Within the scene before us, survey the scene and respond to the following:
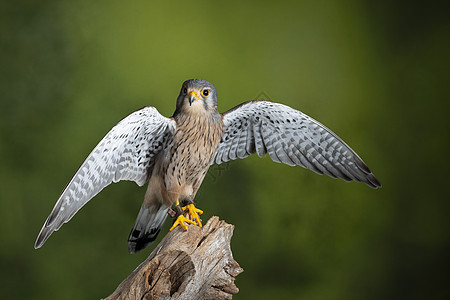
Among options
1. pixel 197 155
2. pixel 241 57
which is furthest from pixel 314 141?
pixel 241 57

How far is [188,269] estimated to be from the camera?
2.16 metres

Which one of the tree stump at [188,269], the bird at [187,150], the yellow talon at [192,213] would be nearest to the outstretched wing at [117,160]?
the bird at [187,150]

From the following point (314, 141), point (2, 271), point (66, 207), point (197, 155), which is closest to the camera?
point (66, 207)

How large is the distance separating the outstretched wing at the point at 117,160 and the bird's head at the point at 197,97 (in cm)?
11

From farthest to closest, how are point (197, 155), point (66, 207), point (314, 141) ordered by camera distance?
1. point (314, 141)
2. point (197, 155)
3. point (66, 207)

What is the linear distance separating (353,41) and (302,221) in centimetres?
122

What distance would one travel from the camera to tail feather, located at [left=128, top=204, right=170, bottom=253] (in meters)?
2.50

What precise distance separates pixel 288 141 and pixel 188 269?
2.73ft

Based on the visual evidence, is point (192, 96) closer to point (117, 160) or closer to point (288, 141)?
point (117, 160)

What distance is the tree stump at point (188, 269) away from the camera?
212cm

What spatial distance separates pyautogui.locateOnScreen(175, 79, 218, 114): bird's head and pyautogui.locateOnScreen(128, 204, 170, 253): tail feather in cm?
50

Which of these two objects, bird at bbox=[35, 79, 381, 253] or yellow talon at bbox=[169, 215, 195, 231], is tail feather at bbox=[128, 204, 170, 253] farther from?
yellow talon at bbox=[169, 215, 195, 231]

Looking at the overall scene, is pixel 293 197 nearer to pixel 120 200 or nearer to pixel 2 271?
pixel 120 200

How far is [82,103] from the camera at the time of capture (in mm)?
3305
